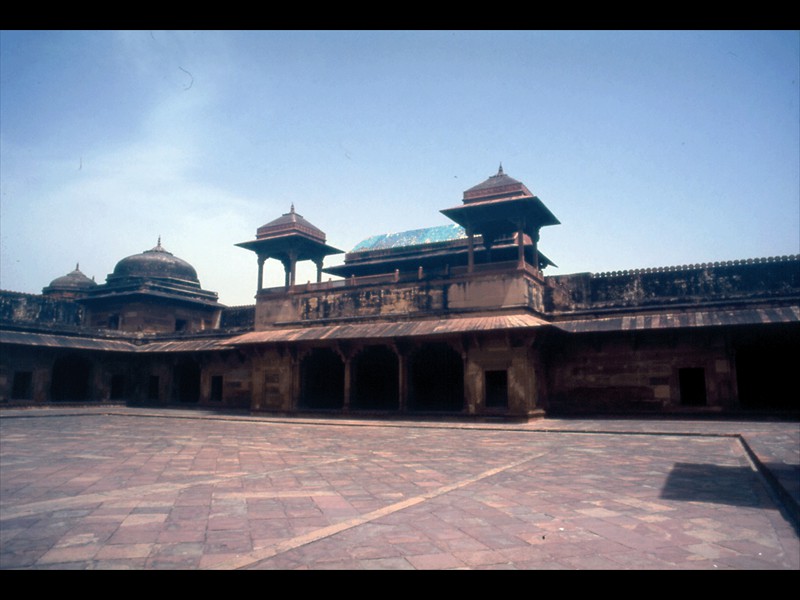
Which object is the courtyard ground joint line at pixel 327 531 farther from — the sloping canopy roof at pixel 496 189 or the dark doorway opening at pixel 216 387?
the dark doorway opening at pixel 216 387

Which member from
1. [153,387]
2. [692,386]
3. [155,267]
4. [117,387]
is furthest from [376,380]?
[155,267]

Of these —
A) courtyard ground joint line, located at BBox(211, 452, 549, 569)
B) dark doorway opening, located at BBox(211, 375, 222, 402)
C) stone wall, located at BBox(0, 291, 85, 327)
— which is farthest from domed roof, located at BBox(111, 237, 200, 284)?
courtyard ground joint line, located at BBox(211, 452, 549, 569)

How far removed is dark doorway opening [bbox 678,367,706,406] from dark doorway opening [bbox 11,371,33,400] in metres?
22.3

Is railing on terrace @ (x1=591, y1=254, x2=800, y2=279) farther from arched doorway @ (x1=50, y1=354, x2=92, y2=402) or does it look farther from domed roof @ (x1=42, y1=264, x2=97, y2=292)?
domed roof @ (x1=42, y1=264, x2=97, y2=292)

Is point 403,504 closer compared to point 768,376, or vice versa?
point 403,504

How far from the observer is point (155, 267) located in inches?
1169

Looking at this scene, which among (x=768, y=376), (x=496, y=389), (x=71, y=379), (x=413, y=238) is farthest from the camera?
(x=413, y=238)

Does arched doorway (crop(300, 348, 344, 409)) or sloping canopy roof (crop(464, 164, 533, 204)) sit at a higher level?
sloping canopy roof (crop(464, 164, 533, 204))

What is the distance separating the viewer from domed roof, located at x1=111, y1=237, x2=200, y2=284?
96.9ft

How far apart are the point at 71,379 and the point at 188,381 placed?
520 cm

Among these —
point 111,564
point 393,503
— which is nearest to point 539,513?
point 393,503

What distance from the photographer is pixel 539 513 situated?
471 cm

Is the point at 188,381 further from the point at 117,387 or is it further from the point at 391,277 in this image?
the point at 391,277
